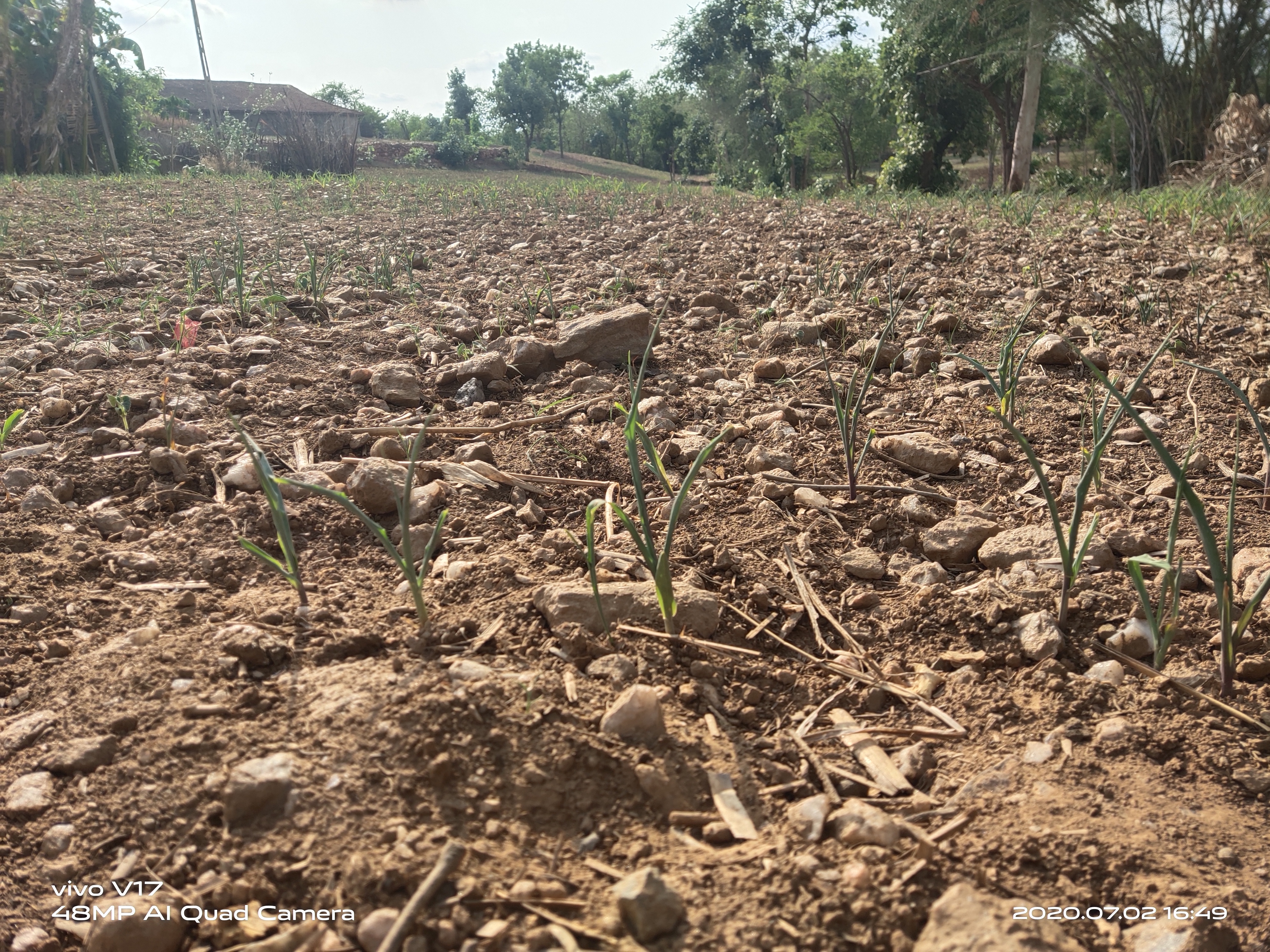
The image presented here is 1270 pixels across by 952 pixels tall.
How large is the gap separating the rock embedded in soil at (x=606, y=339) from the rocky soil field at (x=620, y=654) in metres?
0.02

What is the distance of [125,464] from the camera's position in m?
2.02

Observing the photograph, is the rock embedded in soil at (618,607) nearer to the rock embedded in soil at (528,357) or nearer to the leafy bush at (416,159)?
the rock embedded in soil at (528,357)

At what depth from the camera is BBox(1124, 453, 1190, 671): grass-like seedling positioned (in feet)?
4.03

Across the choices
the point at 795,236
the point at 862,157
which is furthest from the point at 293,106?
the point at 795,236

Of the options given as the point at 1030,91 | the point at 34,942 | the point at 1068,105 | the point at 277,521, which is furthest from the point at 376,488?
the point at 1068,105

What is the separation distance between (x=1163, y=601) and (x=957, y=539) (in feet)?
1.51

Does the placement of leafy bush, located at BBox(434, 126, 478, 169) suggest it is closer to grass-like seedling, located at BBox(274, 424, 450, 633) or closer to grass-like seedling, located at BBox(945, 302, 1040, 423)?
grass-like seedling, located at BBox(945, 302, 1040, 423)

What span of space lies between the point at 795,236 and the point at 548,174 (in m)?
25.7

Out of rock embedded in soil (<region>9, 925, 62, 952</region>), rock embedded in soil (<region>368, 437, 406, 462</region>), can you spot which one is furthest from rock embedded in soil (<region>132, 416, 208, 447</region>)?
rock embedded in soil (<region>9, 925, 62, 952</region>)

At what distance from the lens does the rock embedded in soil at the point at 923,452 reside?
81.0 inches

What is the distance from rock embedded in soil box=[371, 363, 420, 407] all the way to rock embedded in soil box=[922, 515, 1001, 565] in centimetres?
159

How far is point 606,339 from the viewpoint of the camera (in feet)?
9.43

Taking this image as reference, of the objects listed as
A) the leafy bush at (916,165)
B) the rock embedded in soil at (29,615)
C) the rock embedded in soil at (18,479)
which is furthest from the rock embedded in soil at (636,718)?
the leafy bush at (916,165)
